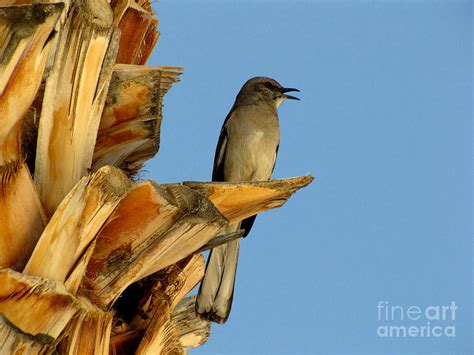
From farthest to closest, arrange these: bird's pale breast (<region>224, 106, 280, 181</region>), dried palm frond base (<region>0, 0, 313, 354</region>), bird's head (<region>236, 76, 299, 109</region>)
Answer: bird's head (<region>236, 76, 299, 109</region>) → bird's pale breast (<region>224, 106, 280, 181</region>) → dried palm frond base (<region>0, 0, 313, 354</region>)

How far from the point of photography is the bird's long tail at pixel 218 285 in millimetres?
5840

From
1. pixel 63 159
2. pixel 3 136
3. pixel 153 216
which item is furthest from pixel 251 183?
pixel 3 136

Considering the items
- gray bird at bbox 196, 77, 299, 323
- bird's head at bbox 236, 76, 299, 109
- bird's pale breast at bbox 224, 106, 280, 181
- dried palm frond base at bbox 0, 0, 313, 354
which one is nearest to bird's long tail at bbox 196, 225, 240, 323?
gray bird at bbox 196, 77, 299, 323

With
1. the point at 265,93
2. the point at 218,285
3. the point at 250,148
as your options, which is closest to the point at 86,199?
the point at 218,285

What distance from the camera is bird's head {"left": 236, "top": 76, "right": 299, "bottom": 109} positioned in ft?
27.4

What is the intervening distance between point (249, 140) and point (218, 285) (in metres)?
1.84

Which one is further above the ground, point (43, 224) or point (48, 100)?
point (48, 100)

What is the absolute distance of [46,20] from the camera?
144 inches

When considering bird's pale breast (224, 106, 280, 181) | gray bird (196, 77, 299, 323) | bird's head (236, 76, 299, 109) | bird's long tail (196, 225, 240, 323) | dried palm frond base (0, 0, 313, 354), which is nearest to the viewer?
dried palm frond base (0, 0, 313, 354)

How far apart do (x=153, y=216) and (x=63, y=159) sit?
1.57 feet

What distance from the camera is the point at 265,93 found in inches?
332

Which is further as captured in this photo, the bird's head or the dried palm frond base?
the bird's head

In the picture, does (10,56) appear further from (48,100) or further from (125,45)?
(125,45)

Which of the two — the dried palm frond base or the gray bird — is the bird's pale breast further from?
the dried palm frond base
